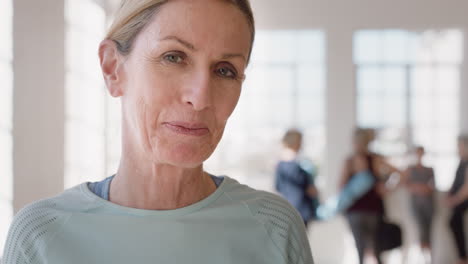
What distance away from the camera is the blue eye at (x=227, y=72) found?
107 cm

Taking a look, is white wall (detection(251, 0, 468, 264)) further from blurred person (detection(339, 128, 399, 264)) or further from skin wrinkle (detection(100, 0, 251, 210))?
skin wrinkle (detection(100, 0, 251, 210))

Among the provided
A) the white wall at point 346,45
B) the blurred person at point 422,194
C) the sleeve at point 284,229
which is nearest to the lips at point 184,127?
the sleeve at point 284,229

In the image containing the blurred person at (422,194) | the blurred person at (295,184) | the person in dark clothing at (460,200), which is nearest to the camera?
the blurred person at (295,184)

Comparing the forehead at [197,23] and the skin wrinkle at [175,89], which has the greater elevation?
the forehead at [197,23]

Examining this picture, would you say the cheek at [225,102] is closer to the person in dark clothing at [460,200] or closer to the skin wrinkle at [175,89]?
the skin wrinkle at [175,89]

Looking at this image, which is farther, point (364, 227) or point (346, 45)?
point (346, 45)

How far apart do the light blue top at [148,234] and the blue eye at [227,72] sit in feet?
0.81

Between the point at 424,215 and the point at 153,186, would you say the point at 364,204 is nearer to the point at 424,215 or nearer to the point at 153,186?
the point at 424,215

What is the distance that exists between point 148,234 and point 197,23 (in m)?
0.40

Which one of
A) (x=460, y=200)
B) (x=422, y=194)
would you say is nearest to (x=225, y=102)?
(x=460, y=200)

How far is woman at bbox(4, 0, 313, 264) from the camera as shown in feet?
3.37

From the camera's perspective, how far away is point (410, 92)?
748 cm

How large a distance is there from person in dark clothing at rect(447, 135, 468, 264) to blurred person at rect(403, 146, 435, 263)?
263mm

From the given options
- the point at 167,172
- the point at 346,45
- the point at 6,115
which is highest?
the point at 346,45
